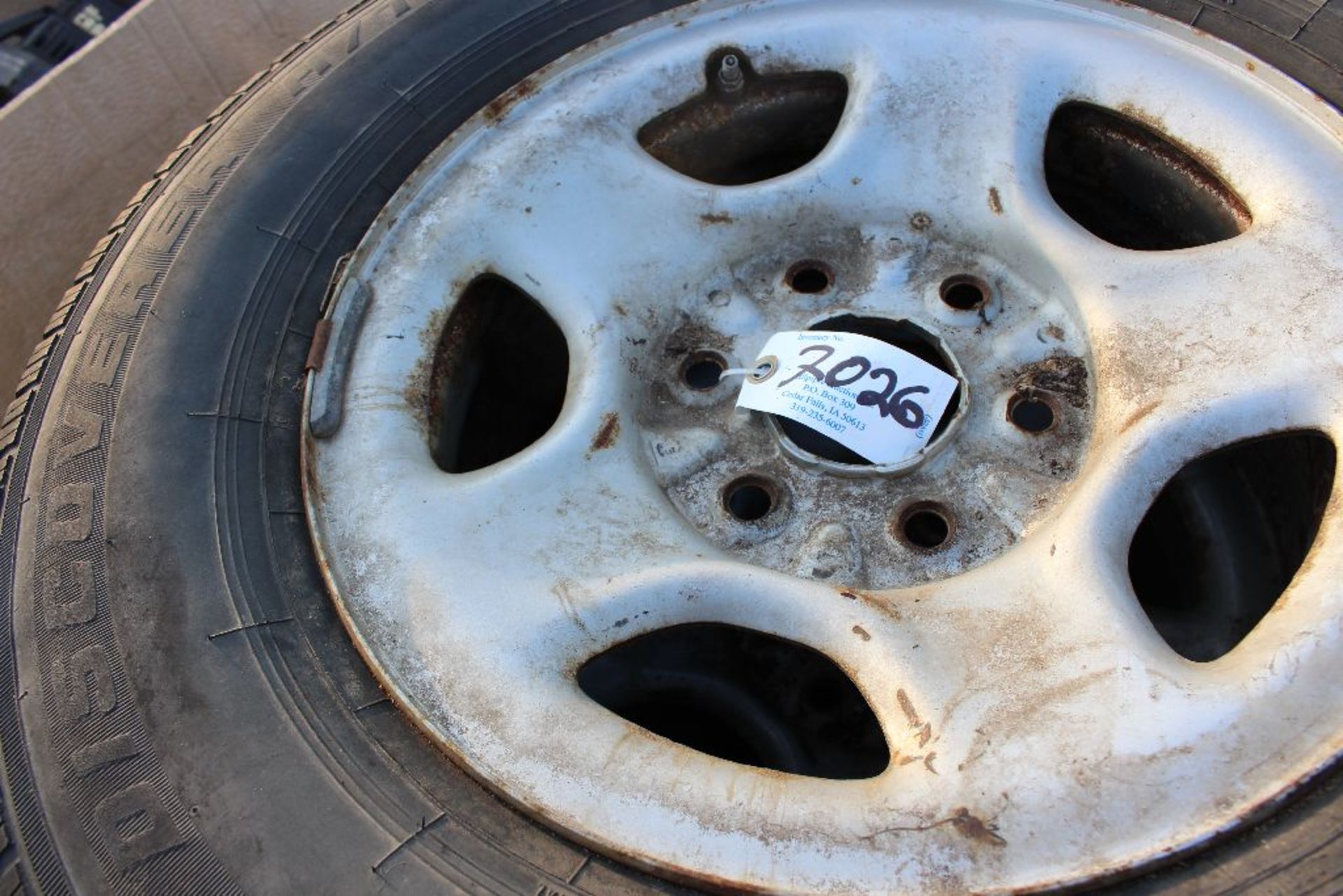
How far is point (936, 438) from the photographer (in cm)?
121

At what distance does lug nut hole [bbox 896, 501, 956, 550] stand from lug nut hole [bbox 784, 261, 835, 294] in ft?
1.03

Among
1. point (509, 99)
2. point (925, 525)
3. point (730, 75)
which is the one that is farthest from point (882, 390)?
point (509, 99)

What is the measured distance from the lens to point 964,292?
132 cm

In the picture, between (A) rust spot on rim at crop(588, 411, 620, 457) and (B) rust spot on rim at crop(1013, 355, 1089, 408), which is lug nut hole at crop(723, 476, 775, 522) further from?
(B) rust spot on rim at crop(1013, 355, 1089, 408)

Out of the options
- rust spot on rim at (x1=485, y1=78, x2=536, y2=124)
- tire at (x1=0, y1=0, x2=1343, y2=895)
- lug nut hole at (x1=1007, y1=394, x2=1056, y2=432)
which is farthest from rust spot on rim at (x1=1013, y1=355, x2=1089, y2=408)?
rust spot on rim at (x1=485, y1=78, x2=536, y2=124)

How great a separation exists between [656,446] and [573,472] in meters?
0.13

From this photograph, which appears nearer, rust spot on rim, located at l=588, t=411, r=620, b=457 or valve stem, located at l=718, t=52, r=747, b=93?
rust spot on rim, located at l=588, t=411, r=620, b=457

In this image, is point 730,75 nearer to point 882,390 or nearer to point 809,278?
point 809,278

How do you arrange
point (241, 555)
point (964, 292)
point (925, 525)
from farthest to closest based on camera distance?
point (964, 292) < point (925, 525) < point (241, 555)

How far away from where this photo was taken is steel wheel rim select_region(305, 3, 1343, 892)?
35.1 inches

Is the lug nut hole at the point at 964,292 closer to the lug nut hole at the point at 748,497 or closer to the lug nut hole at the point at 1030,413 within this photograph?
the lug nut hole at the point at 1030,413

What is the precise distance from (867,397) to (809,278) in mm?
232

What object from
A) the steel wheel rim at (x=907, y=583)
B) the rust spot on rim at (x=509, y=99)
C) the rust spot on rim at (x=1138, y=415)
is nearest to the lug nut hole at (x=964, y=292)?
the steel wheel rim at (x=907, y=583)

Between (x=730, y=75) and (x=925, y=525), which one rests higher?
(x=730, y=75)
